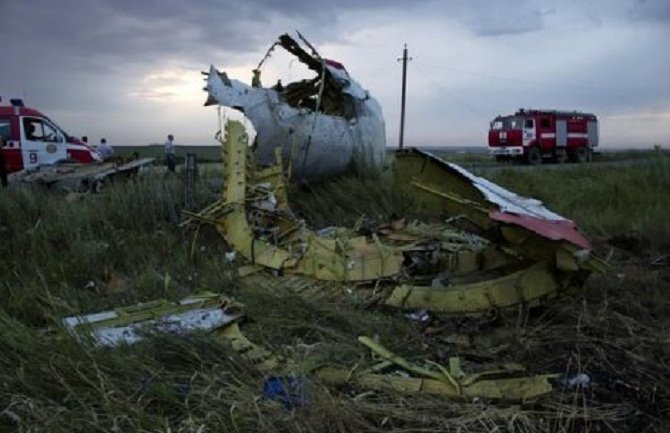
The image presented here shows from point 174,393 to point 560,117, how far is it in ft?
102

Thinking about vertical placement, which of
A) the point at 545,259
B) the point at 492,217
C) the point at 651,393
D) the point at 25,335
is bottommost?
the point at 651,393

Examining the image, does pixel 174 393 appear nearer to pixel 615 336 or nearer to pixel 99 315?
pixel 99 315

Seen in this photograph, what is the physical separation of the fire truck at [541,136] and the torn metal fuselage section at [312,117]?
21.6 meters

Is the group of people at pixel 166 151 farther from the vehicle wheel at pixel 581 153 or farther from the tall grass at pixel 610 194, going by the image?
the vehicle wheel at pixel 581 153

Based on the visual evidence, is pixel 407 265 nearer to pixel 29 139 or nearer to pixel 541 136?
pixel 29 139

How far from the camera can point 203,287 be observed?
5.66 metres

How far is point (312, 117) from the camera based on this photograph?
824cm

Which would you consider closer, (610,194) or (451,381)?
(451,381)

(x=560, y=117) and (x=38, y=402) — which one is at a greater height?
(x=560, y=117)

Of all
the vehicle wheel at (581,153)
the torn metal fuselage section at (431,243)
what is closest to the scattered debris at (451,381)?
the torn metal fuselage section at (431,243)

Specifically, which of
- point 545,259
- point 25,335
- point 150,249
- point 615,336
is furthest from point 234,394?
point 150,249

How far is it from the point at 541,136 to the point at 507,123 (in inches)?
70.6

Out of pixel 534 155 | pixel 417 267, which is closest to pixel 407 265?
pixel 417 267

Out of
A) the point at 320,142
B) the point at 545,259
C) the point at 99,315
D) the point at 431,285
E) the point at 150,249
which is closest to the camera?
the point at 545,259
